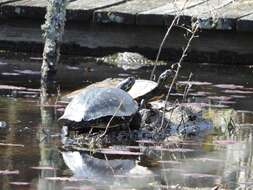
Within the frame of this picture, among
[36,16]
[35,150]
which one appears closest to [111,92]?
[35,150]

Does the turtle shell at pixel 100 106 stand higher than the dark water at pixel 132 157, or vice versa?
the turtle shell at pixel 100 106

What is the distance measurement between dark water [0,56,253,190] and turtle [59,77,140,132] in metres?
0.18

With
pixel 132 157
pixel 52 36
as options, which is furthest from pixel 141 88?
pixel 132 157

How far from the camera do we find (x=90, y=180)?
13.8 ft

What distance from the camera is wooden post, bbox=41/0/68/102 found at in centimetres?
753

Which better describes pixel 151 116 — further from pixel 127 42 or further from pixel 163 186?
pixel 127 42

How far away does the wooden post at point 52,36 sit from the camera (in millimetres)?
7531

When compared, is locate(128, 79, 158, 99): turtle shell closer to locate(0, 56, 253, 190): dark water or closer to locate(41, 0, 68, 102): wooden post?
locate(0, 56, 253, 190): dark water

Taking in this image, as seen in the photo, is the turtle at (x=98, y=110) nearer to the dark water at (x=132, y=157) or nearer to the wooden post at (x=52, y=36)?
the dark water at (x=132, y=157)

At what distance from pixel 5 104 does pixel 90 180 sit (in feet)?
8.00

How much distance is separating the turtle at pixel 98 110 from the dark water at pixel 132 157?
0.59 feet

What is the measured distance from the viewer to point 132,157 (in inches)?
190

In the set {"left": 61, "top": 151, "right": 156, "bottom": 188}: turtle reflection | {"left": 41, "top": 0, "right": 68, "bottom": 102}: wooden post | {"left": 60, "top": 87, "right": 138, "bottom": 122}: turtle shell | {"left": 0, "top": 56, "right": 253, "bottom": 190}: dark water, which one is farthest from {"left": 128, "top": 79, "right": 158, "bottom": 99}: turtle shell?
{"left": 61, "top": 151, "right": 156, "bottom": 188}: turtle reflection

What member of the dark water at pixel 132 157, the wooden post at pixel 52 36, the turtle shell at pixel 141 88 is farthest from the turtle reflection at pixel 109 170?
the wooden post at pixel 52 36
